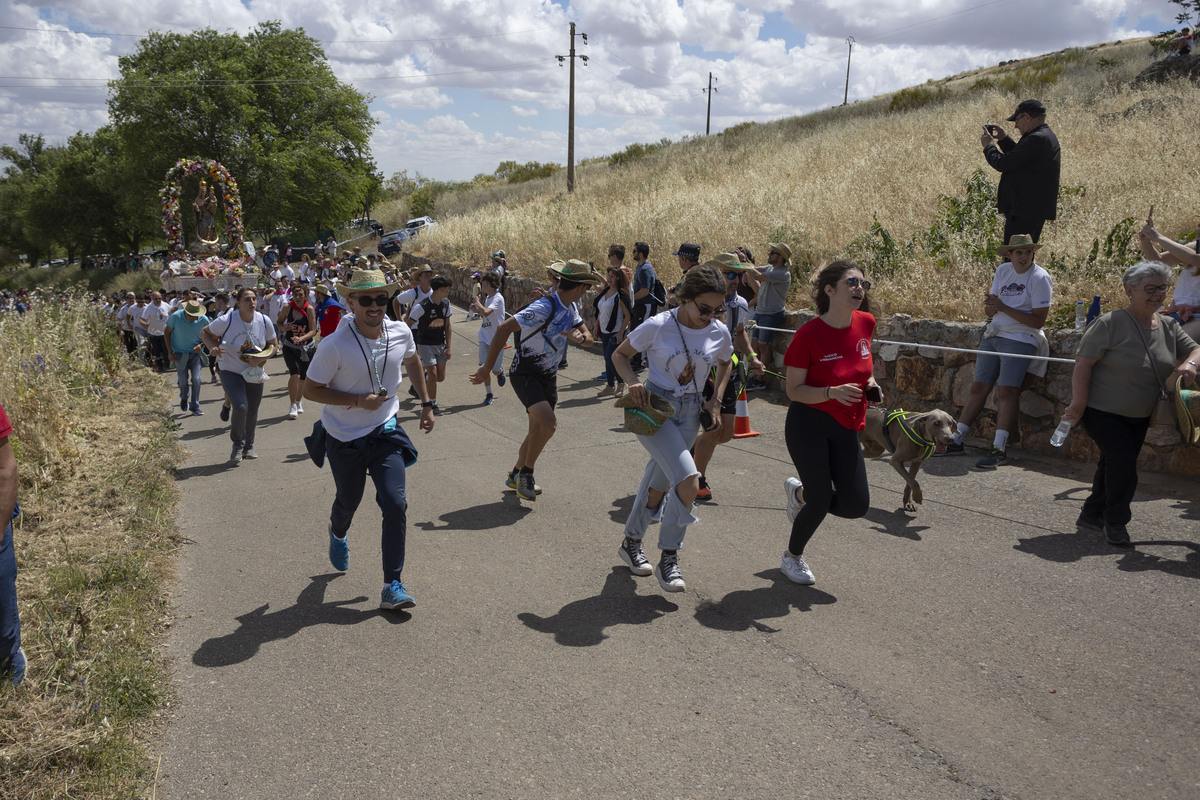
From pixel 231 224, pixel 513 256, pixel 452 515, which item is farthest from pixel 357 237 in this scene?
pixel 452 515

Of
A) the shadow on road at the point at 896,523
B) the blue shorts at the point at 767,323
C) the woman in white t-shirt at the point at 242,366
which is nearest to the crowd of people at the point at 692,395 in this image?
the shadow on road at the point at 896,523

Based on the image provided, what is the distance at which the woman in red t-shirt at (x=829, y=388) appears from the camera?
15.0ft

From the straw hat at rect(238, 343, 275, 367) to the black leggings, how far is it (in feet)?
19.6

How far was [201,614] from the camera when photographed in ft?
16.3

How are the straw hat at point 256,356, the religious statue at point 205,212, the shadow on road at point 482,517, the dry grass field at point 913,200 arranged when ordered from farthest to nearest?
the religious statue at point 205,212 < the dry grass field at point 913,200 < the straw hat at point 256,356 < the shadow on road at point 482,517

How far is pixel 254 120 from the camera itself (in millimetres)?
48312

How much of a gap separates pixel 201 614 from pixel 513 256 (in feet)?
59.2

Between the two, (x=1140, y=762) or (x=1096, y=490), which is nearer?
(x=1140, y=762)

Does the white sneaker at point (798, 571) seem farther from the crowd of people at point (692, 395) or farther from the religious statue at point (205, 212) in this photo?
the religious statue at point (205, 212)

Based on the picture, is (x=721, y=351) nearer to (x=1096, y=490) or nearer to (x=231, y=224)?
(x=1096, y=490)

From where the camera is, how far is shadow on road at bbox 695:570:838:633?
4.56 metres

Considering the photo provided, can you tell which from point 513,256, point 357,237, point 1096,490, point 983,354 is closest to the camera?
point 1096,490

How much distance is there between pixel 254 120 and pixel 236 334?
45.1 meters

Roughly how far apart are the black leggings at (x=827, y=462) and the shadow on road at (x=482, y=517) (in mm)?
2592
